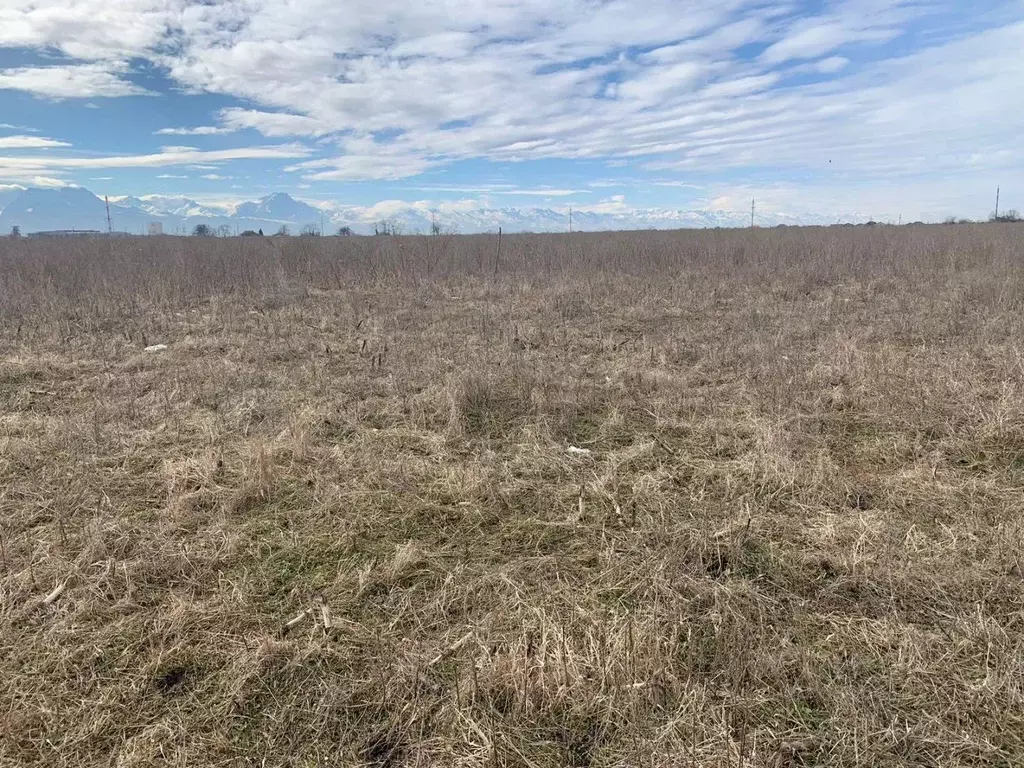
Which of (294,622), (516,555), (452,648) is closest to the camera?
(452,648)

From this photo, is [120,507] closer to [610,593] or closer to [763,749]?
[610,593]

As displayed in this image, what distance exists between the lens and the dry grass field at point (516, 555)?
5.79ft

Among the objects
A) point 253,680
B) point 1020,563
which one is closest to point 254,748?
point 253,680

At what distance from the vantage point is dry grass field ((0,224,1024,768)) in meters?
1.76

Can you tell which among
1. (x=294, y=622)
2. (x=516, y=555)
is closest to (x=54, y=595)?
(x=294, y=622)

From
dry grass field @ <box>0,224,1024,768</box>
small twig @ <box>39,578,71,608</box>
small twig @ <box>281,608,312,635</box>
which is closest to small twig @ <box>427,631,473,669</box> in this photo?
dry grass field @ <box>0,224,1024,768</box>

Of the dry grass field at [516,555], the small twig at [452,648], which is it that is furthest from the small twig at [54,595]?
the small twig at [452,648]

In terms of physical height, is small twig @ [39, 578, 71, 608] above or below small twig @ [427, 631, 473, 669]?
above

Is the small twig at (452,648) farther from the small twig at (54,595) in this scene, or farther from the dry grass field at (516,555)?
the small twig at (54,595)

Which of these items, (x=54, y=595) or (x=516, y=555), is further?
(x=516, y=555)

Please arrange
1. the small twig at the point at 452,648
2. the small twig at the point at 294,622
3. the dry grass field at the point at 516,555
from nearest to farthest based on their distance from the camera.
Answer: the dry grass field at the point at 516,555 → the small twig at the point at 452,648 → the small twig at the point at 294,622

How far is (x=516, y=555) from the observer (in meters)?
2.72

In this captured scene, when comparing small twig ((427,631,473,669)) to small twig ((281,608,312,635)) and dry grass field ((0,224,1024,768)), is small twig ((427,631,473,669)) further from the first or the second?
small twig ((281,608,312,635))

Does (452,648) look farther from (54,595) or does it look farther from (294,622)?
(54,595)
